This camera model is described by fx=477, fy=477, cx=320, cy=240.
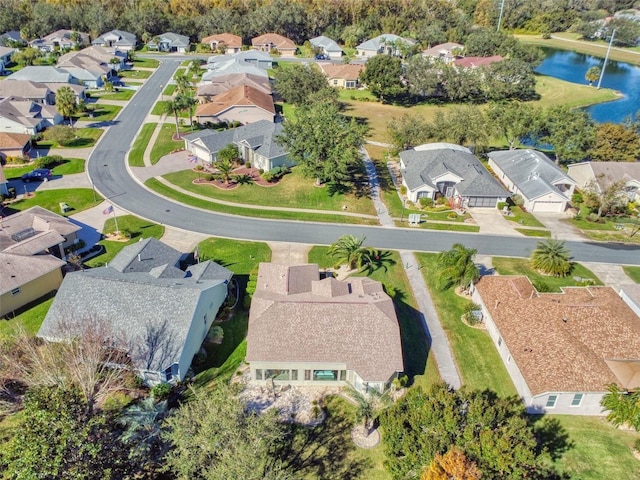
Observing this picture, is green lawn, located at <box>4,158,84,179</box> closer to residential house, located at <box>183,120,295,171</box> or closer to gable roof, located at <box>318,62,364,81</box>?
residential house, located at <box>183,120,295,171</box>

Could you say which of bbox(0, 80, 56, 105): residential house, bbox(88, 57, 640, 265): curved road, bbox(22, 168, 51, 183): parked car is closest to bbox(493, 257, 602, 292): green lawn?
bbox(88, 57, 640, 265): curved road

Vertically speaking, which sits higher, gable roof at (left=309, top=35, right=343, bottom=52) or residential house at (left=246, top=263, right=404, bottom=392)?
gable roof at (left=309, top=35, right=343, bottom=52)

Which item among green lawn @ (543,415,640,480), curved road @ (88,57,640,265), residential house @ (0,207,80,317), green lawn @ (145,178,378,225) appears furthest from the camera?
green lawn @ (145,178,378,225)

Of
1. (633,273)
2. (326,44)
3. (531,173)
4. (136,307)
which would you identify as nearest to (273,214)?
(136,307)

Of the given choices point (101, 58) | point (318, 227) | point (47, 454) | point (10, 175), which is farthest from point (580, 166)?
point (101, 58)

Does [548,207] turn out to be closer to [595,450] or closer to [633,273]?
[633,273]

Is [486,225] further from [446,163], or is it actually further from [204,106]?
[204,106]
